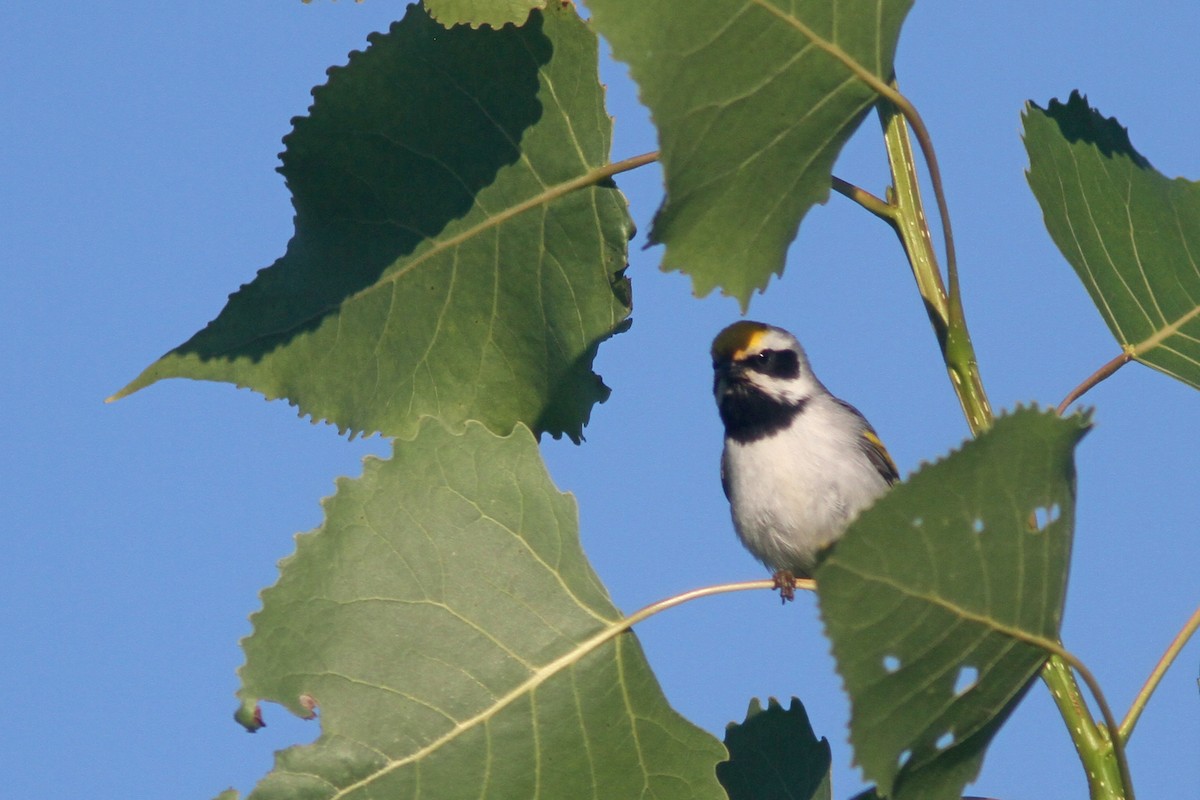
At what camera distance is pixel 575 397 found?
374cm

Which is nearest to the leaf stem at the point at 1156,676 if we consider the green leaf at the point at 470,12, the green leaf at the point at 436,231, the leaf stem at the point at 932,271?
the leaf stem at the point at 932,271

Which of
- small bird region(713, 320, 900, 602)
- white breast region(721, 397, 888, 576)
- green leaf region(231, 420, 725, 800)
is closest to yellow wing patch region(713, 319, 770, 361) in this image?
small bird region(713, 320, 900, 602)

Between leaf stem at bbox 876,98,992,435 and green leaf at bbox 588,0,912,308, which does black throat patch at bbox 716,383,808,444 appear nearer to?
leaf stem at bbox 876,98,992,435

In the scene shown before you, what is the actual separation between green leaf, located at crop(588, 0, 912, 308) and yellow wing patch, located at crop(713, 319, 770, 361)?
9.47ft

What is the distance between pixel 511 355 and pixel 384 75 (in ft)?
2.80

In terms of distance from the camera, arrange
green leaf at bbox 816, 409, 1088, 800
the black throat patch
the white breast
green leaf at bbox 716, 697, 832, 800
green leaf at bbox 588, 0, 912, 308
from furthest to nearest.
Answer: the black throat patch
the white breast
green leaf at bbox 716, 697, 832, 800
green leaf at bbox 588, 0, 912, 308
green leaf at bbox 816, 409, 1088, 800

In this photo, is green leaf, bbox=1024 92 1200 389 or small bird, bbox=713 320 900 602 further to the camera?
small bird, bbox=713 320 900 602

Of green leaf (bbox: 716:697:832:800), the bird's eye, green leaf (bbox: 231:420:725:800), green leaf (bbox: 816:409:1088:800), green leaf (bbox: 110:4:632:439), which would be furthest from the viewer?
the bird's eye

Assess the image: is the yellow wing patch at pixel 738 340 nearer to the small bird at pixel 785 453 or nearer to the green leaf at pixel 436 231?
the small bird at pixel 785 453

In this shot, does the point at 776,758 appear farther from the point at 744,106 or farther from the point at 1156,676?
the point at 744,106

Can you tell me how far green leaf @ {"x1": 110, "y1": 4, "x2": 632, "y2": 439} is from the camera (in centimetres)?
353

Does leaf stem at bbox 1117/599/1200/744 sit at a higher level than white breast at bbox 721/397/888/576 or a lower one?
lower


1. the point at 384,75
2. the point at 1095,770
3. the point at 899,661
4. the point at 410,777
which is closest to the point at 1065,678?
the point at 1095,770

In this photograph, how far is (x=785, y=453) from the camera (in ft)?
17.4
